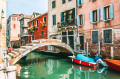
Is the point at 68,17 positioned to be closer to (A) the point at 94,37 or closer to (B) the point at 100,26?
(A) the point at 94,37

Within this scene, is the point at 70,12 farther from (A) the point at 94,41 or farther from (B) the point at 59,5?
(A) the point at 94,41

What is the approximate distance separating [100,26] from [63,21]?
5.51m

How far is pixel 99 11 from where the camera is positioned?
1113 centimetres

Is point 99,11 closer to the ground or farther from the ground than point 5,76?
farther from the ground

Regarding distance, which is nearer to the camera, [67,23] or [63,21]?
[67,23]

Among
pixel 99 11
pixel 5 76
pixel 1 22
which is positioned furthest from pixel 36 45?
pixel 5 76

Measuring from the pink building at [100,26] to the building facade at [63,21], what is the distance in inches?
36.5

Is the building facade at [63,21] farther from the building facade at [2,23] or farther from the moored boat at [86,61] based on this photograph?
the building facade at [2,23]

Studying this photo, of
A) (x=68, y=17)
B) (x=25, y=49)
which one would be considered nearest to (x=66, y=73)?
(x=25, y=49)

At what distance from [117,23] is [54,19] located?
9.40 m

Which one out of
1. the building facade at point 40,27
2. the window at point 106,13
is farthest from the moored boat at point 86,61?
the building facade at point 40,27

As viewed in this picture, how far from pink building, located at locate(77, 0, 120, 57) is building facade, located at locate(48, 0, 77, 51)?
0.93m

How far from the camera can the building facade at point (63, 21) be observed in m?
14.1

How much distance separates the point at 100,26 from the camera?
435 inches
